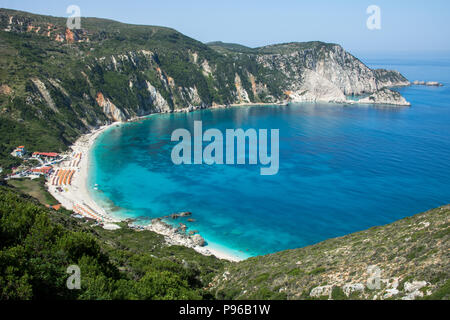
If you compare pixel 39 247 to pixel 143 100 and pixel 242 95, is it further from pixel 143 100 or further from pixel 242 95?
pixel 242 95

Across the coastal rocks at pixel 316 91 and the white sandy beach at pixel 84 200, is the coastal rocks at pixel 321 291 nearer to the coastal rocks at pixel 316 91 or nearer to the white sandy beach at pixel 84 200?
the white sandy beach at pixel 84 200

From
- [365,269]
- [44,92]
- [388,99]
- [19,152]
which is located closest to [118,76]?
[44,92]

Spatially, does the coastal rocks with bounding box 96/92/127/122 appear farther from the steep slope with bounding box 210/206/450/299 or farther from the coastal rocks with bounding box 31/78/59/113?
the steep slope with bounding box 210/206/450/299

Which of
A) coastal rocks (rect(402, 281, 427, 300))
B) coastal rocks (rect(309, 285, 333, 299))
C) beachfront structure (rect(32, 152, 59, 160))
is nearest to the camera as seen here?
coastal rocks (rect(402, 281, 427, 300))

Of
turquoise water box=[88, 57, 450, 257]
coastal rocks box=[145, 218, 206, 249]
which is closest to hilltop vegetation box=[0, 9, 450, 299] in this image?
coastal rocks box=[145, 218, 206, 249]

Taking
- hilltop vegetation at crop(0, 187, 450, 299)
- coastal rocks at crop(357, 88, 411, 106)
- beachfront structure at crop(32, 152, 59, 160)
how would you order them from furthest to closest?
1. coastal rocks at crop(357, 88, 411, 106)
2. beachfront structure at crop(32, 152, 59, 160)
3. hilltop vegetation at crop(0, 187, 450, 299)

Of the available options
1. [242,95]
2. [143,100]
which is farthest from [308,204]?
[242,95]

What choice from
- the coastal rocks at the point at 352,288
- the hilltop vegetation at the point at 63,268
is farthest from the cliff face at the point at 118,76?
the coastal rocks at the point at 352,288
